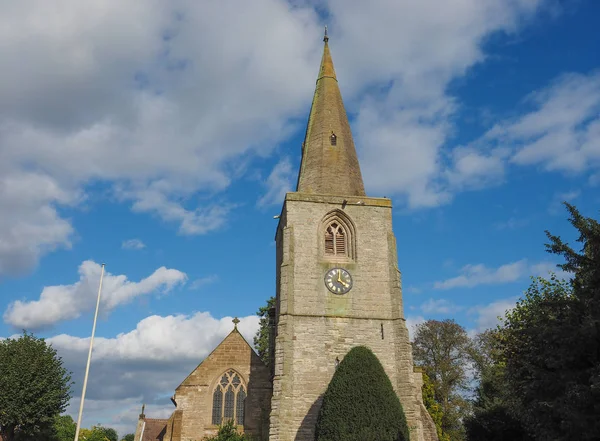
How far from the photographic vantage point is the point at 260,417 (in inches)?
978

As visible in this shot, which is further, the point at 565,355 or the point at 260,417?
the point at 260,417

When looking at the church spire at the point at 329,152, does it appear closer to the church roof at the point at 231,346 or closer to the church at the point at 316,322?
the church at the point at 316,322

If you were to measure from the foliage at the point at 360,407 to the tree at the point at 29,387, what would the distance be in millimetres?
16513

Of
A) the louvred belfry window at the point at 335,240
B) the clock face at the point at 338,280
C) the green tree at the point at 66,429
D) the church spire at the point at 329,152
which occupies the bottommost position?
the green tree at the point at 66,429

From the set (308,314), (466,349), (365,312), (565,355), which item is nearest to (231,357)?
(308,314)

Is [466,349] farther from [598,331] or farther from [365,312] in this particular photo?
[598,331]

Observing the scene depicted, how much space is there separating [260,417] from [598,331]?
57.7ft

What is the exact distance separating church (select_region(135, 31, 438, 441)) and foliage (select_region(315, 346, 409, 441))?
2121 mm

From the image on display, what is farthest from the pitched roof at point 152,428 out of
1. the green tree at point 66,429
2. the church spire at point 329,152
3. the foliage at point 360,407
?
the green tree at point 66,429

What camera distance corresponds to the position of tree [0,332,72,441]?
2666 cm

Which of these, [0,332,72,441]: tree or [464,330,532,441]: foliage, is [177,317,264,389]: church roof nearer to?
[0,332,72,441]: tree

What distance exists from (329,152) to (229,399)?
44.7 feet

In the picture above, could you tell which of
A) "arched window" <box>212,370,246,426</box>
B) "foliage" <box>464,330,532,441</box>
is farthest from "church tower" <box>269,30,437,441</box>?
"foliage" <box>464,330,532,441</box>

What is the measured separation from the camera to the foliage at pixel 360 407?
18422mm
